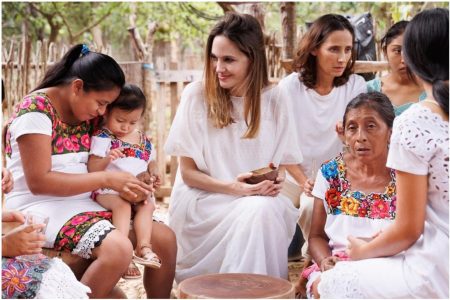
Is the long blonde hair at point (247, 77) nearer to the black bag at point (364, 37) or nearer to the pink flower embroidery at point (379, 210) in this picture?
the pink flower embroidery at point (379, 210)

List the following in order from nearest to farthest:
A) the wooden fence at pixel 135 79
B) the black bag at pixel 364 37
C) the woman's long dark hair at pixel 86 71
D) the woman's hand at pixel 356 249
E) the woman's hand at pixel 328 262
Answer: the woman's hand at pixel 356 249 → the woman's hand at pixel 328 262 → the woman's long dark hair at pixel 86 71 → the black bag at pixel 364 37 → the wooden fence at pixel 135 79

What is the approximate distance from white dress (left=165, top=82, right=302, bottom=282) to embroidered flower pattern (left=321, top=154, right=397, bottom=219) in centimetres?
38

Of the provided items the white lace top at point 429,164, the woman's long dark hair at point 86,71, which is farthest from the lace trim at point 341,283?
the woman's long dark hair at point 86,71

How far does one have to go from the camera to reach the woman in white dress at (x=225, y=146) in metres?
3.66

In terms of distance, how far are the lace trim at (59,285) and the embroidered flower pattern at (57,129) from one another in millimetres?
800

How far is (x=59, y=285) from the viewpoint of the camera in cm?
262

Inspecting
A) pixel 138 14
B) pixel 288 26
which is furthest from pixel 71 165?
pixel 138 14

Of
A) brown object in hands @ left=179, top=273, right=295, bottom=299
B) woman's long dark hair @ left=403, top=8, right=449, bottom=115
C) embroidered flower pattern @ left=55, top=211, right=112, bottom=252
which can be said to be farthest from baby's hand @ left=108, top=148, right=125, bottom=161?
woman's long dark hair @ left=403, top=8, right=449, bottom=115

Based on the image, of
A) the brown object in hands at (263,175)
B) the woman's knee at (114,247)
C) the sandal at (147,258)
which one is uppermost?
the brown object in hands at (263,175)

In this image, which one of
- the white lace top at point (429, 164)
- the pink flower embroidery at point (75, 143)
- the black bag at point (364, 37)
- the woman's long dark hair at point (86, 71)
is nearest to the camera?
the white lace top at point (429, 164)

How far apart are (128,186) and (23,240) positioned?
84 centimetres

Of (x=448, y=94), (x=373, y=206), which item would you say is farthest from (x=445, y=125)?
(x=373, y=206)

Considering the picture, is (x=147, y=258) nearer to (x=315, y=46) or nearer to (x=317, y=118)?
(x=317, y=118)

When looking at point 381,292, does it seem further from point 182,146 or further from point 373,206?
point 182,146
